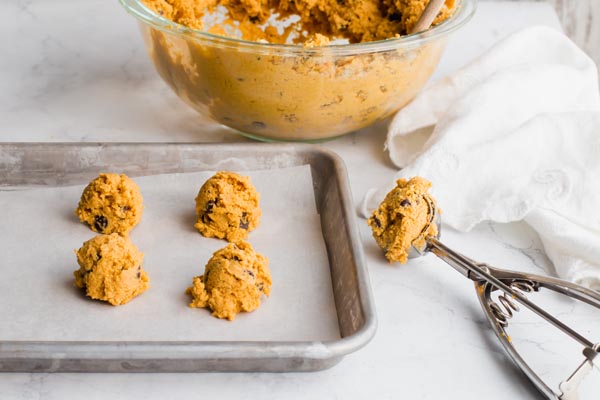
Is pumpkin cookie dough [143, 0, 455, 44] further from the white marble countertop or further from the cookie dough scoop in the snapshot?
the cookie dough scoop

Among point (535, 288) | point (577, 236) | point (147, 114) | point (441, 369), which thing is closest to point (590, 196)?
point (577, 236)

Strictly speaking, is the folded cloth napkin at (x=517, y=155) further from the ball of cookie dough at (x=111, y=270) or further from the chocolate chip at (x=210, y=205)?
the ball of cookie dough at (x=111, y=270)

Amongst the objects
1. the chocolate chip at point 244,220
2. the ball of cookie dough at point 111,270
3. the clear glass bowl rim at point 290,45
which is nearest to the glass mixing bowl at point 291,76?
the clear glass bowl rim at point 290,45

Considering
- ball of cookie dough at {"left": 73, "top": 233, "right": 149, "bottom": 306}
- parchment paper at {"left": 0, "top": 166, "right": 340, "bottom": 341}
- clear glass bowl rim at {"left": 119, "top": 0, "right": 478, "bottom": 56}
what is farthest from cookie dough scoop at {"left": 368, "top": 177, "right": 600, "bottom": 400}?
ball of cookie dough at {"left": 73, "top": 233, "right": 149, "bottom": 306}

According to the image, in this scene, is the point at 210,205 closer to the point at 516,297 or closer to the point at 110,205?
the point at 110,205

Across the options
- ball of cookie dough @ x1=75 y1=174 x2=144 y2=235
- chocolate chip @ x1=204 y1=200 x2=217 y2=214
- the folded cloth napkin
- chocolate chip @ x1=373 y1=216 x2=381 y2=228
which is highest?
the folded cloth napkin

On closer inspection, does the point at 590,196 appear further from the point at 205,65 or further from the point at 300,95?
the point at 205,65
